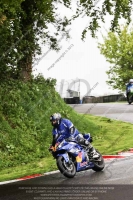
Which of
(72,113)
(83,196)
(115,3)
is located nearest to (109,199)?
(83,196)

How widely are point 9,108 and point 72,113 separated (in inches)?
192

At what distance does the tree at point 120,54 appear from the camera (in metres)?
62.7

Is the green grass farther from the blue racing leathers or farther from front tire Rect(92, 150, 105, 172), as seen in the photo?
the blue racing leathers

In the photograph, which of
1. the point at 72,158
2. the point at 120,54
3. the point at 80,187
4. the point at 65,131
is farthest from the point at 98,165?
the point at 120,54

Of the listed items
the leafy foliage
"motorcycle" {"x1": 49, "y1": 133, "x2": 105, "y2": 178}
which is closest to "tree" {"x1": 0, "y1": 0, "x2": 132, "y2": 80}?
the leafy foliage

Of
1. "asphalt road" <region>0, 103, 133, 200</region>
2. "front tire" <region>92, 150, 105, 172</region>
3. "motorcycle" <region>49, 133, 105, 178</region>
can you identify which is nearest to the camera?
"asphalt road" <region>0, 103, 133, 200</region>

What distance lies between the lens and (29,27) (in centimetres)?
2155

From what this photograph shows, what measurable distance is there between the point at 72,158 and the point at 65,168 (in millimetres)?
577

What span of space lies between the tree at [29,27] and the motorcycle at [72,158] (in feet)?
24.3

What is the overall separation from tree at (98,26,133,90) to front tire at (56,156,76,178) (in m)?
52.9

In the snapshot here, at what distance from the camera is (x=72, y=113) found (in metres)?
22.9

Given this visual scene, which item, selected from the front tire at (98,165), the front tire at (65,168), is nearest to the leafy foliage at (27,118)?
the front tire at (98,165)

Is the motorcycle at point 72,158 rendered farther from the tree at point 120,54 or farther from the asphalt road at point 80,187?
the tree at point 120,54

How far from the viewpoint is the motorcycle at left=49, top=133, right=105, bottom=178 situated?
10.4m
